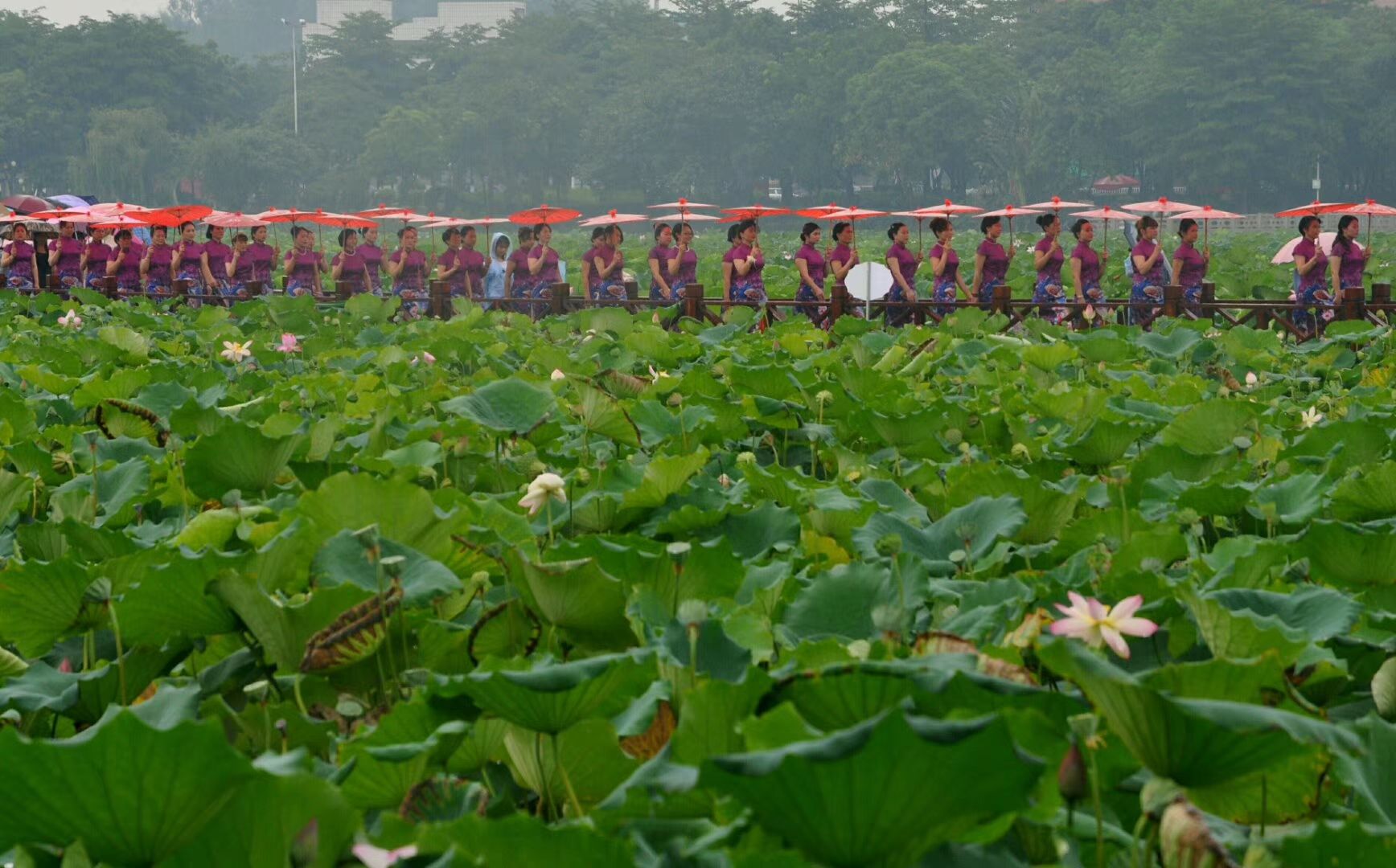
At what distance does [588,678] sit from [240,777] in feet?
0.96

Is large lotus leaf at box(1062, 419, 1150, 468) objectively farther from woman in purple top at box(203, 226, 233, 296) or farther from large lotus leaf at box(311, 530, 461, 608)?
woman in purple top at box(203, 226, 233, 296)

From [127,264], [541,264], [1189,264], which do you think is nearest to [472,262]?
[541,264]

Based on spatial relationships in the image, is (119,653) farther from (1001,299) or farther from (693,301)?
(1001,299)

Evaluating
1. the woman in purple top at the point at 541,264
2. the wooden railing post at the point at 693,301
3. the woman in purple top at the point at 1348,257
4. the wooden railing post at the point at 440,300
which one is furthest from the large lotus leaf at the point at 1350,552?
the woman in purple top at the point at 541,264

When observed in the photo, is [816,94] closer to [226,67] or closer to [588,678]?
[226,67]

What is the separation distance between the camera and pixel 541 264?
39.5 ft

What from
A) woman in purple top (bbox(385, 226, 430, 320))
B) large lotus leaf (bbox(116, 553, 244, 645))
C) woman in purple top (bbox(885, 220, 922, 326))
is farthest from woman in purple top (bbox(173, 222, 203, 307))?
large lotus leaf (bbox(116, 553, 244, 645))

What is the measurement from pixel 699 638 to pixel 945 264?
9.97 meters

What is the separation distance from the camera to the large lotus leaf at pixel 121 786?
1008 mm

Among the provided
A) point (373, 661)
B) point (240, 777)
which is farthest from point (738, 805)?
point (373, 661)

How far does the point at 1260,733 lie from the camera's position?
1.05 m

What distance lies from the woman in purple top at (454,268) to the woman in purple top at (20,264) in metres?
3.48

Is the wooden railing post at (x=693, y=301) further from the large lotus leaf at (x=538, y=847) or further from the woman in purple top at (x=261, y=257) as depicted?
the large lotus leaf at (x=538, y=847)

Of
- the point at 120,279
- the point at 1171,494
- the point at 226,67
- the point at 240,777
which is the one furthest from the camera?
the point at 226,67
